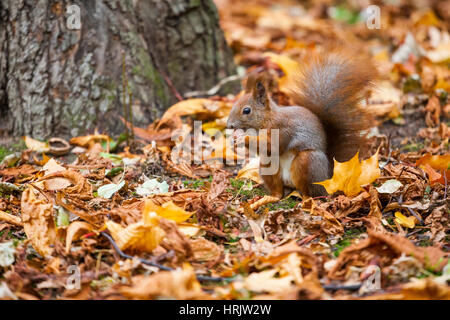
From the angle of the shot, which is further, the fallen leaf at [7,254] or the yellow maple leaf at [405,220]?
the yellow maple leaf at [405,220]

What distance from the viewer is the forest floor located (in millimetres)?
1460

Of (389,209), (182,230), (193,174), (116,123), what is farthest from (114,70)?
(389,209)

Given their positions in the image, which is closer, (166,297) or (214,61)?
(166,297)

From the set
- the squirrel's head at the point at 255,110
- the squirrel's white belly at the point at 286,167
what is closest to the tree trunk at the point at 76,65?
the squirrel's head at the point at 255,110

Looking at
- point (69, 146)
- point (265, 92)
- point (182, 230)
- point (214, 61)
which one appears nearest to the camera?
point (182, 230)

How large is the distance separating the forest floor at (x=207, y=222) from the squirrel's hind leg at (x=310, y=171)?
83mm

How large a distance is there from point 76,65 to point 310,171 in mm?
1501

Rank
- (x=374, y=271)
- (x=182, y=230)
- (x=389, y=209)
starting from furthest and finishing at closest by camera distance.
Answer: (x=389, y=209) < (x=182, y=230) < (x=374, y=271)

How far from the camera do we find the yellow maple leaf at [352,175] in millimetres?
1965

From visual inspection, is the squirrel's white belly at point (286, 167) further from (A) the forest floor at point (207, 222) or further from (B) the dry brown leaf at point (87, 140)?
(B) the dry brown leaf at point (87, 140)

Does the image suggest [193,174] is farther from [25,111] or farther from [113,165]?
[25,111]

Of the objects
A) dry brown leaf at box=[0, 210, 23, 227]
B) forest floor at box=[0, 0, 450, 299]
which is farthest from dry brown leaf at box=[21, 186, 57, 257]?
dry brown leaf at box=[0, 210, 23, 227]

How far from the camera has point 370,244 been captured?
154 cm

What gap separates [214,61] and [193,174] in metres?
1.09
